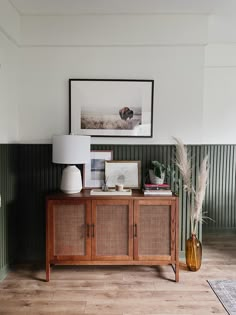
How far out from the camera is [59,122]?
3.20m

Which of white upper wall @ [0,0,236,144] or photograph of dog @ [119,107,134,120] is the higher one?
white upper wall @ [0,0,236,144]

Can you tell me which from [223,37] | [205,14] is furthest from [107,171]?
[223,37]

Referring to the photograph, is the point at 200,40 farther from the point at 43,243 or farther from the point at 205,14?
the point at 43,243

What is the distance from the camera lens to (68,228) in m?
2.78

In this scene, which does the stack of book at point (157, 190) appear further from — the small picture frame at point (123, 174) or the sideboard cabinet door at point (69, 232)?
the sideboard cabinet door at point (69, 232)

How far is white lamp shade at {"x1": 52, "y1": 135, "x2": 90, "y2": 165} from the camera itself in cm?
273

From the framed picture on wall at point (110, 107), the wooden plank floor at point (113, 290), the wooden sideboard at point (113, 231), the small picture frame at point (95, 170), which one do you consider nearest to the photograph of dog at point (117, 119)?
the framed picture on wall at point (110, 107)

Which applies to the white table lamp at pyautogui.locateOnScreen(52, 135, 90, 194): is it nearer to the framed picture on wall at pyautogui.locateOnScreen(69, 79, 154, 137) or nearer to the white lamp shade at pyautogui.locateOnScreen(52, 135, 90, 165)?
the white lamp shade at pyautogui.locateOnScreen(52, 135, 90, 165)

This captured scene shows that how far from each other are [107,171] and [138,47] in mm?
1412

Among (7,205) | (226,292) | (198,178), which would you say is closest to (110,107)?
(198,178)

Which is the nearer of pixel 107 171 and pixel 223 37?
pixel 107 171

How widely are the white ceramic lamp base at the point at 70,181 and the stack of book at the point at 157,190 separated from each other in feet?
A: 2.25

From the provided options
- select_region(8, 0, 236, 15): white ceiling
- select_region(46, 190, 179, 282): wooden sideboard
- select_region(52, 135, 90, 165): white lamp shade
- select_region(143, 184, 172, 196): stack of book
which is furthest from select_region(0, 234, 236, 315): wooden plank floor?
select_region(8, 0, 236, 15): white ceiling

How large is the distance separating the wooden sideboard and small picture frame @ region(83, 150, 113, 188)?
420mm
